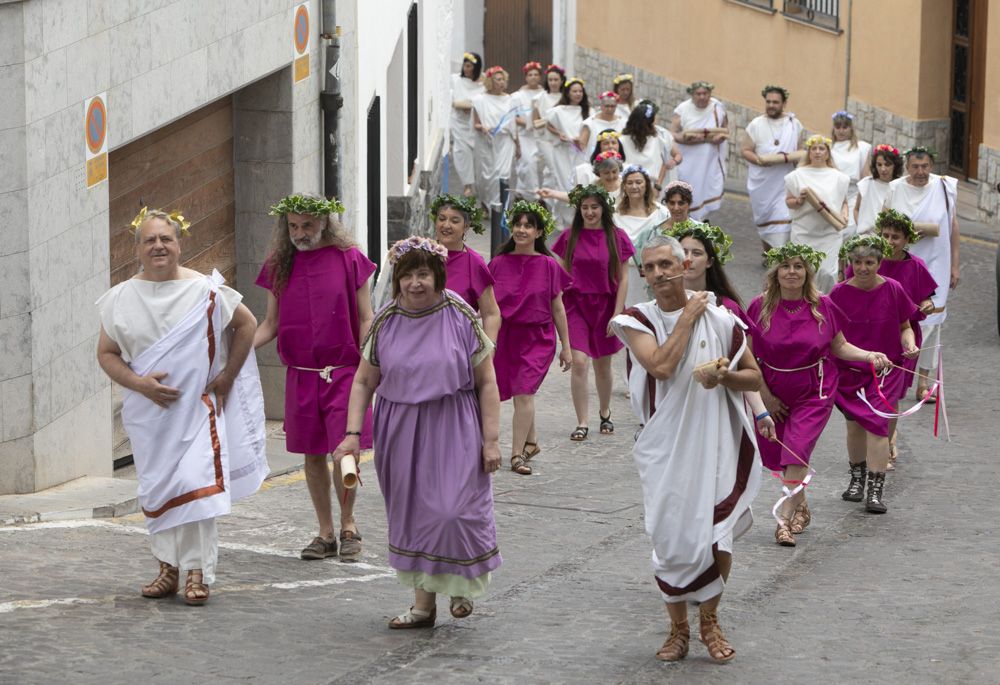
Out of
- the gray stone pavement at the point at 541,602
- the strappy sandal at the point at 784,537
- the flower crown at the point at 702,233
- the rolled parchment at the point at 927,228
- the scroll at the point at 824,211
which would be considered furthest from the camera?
the scroll at the point at 824,211

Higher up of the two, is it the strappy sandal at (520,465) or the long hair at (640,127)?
the long hair at (640,127)

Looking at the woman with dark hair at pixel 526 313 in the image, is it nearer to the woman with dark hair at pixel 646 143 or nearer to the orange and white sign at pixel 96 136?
the orange and white sign at pixel 96 136

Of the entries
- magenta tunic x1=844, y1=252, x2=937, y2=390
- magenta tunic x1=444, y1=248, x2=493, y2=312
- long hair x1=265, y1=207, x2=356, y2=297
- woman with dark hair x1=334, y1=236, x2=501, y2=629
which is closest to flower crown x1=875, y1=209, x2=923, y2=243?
magenta tunic x1=844, y1=252, x2=937, y2=390

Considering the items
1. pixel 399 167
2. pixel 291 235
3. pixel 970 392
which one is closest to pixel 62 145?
pixel 291 235

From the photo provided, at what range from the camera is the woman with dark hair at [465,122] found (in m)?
25.9

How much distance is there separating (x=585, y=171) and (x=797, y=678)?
10823 mm

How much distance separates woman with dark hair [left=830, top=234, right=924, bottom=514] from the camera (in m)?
11.3

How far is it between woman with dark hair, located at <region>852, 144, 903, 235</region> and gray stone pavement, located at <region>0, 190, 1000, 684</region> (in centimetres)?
419

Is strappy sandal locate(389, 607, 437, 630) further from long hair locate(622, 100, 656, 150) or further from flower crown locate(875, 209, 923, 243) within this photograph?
long hair locate(622, 100, 656, 150)

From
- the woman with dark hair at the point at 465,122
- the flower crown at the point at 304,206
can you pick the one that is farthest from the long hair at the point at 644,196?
the woman with dark hair at the point at 465,122

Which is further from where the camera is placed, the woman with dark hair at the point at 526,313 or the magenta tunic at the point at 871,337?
the woman with dark hair at the point at 526,313

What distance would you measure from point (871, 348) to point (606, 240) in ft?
8.35

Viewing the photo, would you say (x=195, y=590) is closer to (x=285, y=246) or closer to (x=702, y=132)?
(x=285, y=246)

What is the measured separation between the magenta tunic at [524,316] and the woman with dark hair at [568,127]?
10.5 metres
